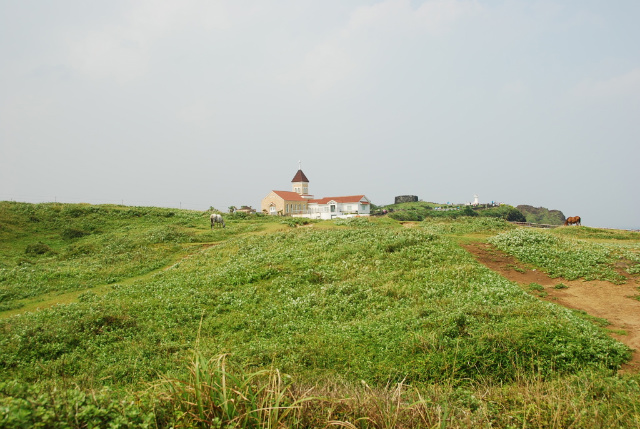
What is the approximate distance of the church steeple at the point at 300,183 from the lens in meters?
75.6

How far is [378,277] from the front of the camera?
14.6 m

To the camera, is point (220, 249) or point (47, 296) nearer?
point (47, 296)

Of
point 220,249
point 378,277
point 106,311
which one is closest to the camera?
point 106,311

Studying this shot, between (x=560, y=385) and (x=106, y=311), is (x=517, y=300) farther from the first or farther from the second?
(x=106, y=311)

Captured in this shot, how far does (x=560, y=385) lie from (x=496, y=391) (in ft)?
4.09

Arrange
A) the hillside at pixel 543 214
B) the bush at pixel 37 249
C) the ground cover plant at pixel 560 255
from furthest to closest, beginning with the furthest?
1. the hillside at pixel 543 214
2. the bush at pixel 37 249
3. the ground cover plant at pixel 560 255

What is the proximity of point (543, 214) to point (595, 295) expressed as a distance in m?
94.2

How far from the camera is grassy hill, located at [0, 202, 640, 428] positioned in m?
4.82

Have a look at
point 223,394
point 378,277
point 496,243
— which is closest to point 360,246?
point 378,277

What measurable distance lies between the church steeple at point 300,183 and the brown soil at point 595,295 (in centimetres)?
5960

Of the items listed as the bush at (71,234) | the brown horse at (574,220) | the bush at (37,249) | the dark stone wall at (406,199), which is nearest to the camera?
the bush at (37,249)

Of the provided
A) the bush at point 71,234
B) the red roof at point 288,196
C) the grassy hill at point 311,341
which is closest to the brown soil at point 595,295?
the grassy hill at point 311,341

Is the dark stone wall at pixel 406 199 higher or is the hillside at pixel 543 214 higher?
the dark stone wall at pixel 406 199

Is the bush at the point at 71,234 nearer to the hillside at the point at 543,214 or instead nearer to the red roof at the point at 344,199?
the red roof at the point at 344,199
